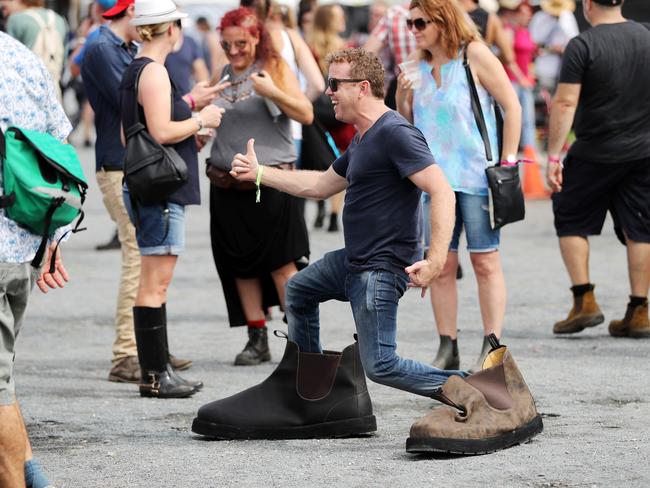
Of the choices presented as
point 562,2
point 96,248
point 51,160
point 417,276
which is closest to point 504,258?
point 96,248

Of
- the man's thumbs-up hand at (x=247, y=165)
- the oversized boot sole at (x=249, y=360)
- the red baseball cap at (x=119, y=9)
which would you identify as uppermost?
the red baseball cap at (x=119, y=9)

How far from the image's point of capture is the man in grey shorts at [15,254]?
4.65m

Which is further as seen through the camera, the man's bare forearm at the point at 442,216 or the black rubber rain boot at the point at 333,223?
the black rubber rain boot at the point at 333,223

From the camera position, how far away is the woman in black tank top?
6766 millimetres

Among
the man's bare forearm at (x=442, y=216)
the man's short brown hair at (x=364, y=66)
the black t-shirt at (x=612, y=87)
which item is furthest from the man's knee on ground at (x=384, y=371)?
the black t-shirt at (x=612, y=87)

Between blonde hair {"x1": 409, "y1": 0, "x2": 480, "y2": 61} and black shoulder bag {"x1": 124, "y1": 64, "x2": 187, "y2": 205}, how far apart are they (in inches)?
56.8

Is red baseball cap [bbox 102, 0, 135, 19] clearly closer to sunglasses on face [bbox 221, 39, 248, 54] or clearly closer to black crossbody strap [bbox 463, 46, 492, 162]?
sunglasses on face [bbox 221, 39, 248, 54]

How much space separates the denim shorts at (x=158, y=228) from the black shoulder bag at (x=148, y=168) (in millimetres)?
99

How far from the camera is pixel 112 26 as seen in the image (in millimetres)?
7707

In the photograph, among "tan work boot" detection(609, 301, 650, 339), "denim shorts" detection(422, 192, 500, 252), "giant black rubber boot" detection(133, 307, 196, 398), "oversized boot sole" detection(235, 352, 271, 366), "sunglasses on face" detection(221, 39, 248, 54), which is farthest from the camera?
"tan work boot" detection(609, 301, 650, 339)

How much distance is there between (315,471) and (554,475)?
90cm

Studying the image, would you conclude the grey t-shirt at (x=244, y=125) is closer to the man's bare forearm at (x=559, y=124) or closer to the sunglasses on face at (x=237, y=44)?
the sunglasses on face at (x=237, y=44)

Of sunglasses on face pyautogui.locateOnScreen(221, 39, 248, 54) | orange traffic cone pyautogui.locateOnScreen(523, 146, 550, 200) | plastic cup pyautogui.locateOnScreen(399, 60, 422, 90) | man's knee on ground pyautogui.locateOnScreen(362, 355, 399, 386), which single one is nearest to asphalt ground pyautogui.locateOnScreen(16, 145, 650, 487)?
man's knee on ground pyautogui.locateOnScreen(362, 355, 399, 386)

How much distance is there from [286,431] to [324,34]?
24.7ft
